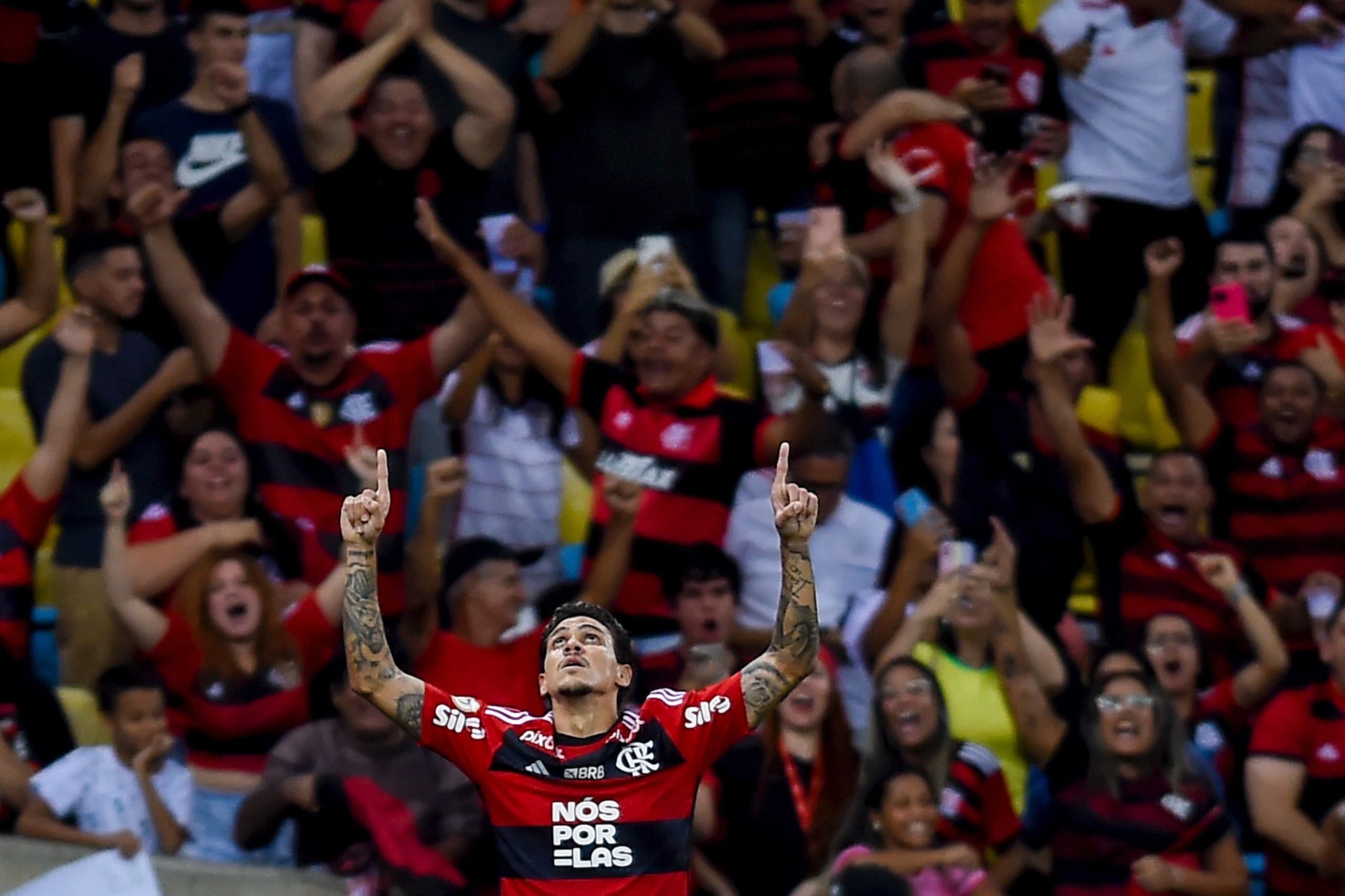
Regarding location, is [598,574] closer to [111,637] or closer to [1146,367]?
[111,637]

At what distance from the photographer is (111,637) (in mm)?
9031

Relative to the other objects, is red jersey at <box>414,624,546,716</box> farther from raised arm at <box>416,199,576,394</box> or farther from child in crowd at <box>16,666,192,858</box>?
raised arm at <box>416,199,576,394</box>

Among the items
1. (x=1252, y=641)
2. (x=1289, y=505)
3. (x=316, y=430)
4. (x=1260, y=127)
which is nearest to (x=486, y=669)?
(x=316, y=430)

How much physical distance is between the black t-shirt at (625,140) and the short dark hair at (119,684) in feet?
9.19

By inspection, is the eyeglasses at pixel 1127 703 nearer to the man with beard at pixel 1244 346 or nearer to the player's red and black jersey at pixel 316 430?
the man with beard at pixel 1244 346

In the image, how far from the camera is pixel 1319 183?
10812 mm

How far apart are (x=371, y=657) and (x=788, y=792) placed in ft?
8.60

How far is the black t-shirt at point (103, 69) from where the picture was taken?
10156 millimetres

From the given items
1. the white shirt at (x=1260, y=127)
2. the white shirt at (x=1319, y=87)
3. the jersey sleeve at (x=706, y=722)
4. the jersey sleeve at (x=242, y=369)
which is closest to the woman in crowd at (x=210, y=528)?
the jersey sleeve at (x=242, y=369)

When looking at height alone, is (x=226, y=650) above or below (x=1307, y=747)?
above

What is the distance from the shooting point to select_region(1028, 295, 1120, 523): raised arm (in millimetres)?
9648

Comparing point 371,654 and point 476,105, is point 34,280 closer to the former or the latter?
point 476,105

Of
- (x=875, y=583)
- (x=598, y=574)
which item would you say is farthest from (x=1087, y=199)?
(x=598, y=574)

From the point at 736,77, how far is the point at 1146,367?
201 cm
